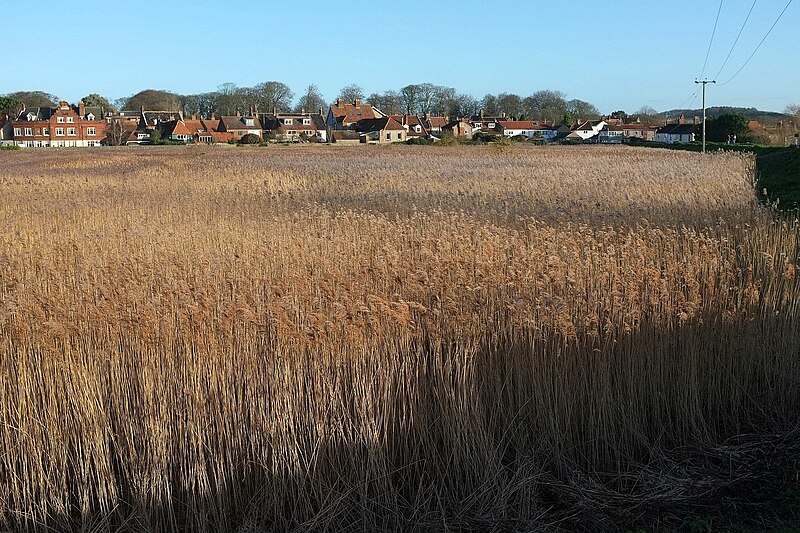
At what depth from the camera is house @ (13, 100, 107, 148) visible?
115 metres

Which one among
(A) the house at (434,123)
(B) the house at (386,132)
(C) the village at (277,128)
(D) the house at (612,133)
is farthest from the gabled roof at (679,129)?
(B) the house at (386,132)

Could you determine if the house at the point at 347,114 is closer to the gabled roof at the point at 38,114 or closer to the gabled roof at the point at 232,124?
the gabled roof at the point at 232,124

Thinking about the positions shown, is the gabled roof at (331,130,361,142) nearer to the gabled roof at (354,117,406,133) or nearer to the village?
the village

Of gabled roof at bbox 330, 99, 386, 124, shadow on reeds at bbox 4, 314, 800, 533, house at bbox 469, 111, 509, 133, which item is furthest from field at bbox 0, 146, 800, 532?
house at bbox 469, 111, 509, 133

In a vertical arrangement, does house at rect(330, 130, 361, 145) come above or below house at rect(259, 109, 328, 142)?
below

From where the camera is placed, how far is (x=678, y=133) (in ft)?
365

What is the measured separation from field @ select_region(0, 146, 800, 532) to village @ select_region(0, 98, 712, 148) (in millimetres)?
97781

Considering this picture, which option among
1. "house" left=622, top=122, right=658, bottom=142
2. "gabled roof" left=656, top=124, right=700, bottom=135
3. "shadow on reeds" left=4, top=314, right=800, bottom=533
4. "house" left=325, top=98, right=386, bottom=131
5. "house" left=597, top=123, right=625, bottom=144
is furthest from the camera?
"house" left=622, top=122, right=658, bottom=142

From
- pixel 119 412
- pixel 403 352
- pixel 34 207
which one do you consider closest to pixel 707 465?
pixel 403 352

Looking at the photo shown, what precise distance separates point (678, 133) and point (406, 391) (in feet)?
372

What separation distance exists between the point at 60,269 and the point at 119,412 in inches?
139

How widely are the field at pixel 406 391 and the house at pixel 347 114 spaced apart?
11628 cm

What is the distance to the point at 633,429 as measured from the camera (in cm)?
619

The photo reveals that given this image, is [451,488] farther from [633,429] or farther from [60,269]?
[60,269]
